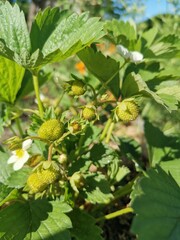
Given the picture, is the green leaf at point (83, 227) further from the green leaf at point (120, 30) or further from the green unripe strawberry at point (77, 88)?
the green leaf at point (120, 30)

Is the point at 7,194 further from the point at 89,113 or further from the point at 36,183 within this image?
the point at 89,113

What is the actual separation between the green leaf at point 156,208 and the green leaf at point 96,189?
0.26 meters

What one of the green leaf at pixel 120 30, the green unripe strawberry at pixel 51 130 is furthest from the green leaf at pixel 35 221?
the green leaf at pixel 120 30

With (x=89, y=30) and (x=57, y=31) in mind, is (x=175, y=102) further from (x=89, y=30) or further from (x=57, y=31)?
(x=57, y=31)

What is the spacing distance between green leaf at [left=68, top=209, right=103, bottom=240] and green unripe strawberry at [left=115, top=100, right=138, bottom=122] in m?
0.35

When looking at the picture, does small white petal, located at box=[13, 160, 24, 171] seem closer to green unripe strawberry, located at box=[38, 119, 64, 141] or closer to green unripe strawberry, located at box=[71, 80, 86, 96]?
green unripe strawberry, located at box=[38, 119, 64, 141]

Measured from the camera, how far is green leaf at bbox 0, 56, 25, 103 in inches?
46.7

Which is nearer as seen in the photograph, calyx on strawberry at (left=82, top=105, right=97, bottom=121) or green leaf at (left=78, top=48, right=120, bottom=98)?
calyx on strawberry at (left=82, top=105, right=97, bottom=121)

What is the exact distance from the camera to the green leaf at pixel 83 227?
3.65 ft

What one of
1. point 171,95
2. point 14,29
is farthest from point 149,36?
point 14,29

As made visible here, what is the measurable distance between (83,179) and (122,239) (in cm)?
54

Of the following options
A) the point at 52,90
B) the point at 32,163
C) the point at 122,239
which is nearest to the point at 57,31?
the point at 32,163

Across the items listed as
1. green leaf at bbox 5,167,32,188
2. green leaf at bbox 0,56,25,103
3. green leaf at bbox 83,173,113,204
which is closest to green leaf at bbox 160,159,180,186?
green leaf at bbox 83,173,113,204

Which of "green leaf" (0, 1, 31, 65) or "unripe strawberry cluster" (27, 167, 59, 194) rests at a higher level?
"green leaf" (0, 1, 31, 65)
